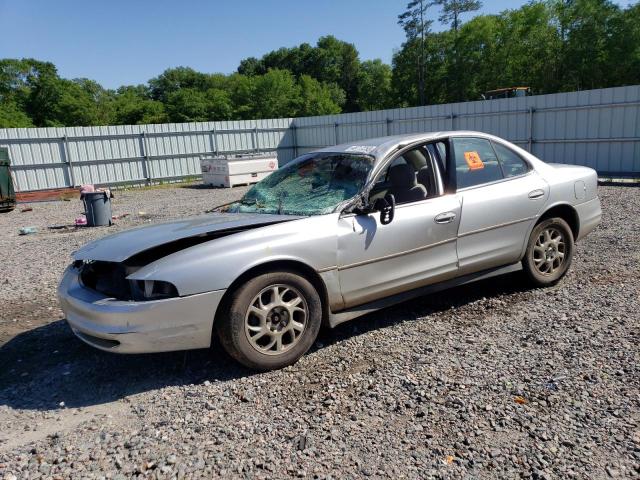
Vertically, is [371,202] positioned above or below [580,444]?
above

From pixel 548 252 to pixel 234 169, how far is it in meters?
15.8

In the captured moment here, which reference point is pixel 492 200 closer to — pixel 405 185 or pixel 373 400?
pixel 405 185

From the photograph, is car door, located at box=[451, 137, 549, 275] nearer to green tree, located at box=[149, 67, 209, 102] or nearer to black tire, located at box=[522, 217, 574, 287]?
black tire, located at box=[522, 217, 574, 287]

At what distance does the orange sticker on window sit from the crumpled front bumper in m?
2.56

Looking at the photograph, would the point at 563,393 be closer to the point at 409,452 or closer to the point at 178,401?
the point at 409,452

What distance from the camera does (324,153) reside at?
15.7ft

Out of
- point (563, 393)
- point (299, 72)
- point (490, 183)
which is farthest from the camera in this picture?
point (299, 72)

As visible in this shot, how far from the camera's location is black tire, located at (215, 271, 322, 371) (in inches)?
133

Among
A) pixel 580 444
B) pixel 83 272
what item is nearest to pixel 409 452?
pixel 580 444

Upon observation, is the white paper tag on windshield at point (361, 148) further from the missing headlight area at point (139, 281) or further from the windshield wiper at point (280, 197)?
the missing headlight area at point (139, 281)

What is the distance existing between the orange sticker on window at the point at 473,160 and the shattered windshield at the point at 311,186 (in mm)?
989

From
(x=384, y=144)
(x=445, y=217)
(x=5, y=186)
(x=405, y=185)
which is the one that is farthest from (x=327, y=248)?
(x=5, y=186)

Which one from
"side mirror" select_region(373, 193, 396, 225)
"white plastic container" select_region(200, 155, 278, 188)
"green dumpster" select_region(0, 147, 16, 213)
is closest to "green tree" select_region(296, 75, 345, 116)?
"white plastic container" select_region(200, 155, 278, 188)

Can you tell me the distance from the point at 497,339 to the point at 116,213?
11.9 m
